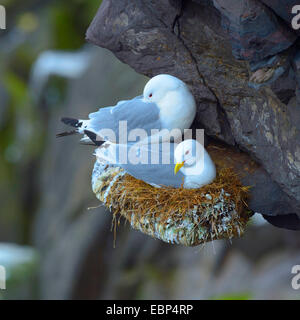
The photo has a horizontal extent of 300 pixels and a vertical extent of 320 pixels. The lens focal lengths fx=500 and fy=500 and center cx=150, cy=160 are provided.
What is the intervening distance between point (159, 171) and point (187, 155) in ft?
0.41

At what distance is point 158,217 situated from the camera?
183 cm

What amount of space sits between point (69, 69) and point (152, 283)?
2707mm

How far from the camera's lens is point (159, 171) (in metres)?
1.82

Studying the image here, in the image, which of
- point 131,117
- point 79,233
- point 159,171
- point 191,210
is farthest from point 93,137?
point 79,233

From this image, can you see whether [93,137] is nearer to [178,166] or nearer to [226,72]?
[178,166]

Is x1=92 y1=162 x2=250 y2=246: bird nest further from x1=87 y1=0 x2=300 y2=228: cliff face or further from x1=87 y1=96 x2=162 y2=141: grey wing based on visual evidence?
x1=87 y1=96 x2=162 y2=141: grey wing

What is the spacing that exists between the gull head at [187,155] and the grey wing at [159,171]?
3 cm

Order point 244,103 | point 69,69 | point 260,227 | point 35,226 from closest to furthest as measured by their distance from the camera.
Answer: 1. point 244,103
2. point 260,227
3. point 35,226
4. point 69,69

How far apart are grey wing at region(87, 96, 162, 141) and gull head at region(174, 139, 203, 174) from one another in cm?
13

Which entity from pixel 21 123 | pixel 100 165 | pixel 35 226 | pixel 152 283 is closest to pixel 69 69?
pixel 21 123

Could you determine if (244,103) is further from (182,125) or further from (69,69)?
(69,69)

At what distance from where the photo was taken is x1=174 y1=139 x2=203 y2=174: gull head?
176 cm

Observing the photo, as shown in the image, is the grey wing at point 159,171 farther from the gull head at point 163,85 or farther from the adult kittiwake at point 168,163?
the gull head at point 163,85

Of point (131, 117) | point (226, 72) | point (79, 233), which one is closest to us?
point (226, 72)
